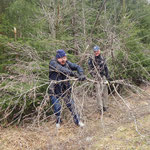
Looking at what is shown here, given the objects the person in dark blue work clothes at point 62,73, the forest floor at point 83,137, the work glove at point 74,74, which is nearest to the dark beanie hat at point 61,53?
the person in dark blue work clothes at point 62,73

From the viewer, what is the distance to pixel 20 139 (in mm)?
4051

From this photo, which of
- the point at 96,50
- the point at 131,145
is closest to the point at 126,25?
the point at 96,50

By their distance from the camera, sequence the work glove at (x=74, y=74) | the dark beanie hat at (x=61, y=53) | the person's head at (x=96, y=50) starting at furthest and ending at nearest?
the person's head at (x=96, y=50), the dark beanie hat at (x=61, y=53), the work glove at (x=74, y=74)

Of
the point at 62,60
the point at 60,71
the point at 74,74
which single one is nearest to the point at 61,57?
the point at 62,60

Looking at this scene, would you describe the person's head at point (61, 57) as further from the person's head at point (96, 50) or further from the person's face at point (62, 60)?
the person's head at point (96, 50)

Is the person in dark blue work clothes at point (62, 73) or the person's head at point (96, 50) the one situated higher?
the person's head at point (96, 50)

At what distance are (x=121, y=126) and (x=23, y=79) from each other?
2.76m

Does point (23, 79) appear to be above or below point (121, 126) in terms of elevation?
above

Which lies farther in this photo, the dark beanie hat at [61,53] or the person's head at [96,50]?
the person's head at [96,50]

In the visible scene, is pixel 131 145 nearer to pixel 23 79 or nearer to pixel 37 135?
pixel 37 135

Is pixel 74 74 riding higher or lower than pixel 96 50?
lower

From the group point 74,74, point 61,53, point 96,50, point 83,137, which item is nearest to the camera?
point 74,74

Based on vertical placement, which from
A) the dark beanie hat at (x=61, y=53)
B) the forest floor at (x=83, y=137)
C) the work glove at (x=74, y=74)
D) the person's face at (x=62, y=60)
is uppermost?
the dark beanie hat at (x=61, y=53)

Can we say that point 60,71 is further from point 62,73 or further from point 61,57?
point 61,57
